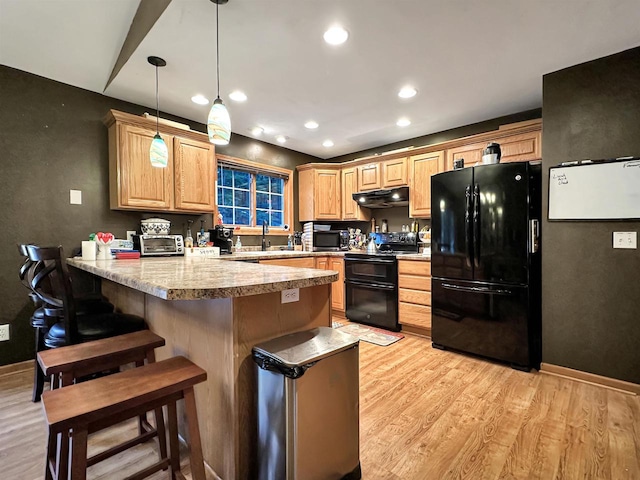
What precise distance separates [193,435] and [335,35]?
2.35 metres

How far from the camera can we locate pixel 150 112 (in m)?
3.25

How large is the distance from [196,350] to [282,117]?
9.28ft

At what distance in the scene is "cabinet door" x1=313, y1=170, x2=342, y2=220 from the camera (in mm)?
4664

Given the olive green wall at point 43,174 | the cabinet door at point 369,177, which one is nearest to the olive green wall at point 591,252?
the cabinet door at point 369,177

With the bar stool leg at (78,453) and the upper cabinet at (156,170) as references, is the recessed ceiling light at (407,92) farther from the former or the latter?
the bar stool leg at (78,453)

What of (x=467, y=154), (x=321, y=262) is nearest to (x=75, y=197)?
(x=321, y=262)

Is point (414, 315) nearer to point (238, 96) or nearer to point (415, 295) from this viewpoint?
point (415, 295)

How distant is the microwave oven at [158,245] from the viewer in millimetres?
2900

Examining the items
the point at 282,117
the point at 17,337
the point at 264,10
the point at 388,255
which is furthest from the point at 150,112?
the point at 388,255

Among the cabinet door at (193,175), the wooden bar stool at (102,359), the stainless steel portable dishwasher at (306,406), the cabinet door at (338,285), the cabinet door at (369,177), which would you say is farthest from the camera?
the cabinet door at (369,177)

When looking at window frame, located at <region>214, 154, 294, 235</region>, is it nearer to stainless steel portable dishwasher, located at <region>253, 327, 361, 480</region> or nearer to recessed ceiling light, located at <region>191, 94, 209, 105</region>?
recessed ceiling light, located at <region>191, 94, 209, 105</region>

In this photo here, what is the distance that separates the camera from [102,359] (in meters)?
1.30

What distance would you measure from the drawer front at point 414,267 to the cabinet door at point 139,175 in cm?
262

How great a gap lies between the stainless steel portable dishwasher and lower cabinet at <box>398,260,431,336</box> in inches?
85.8
